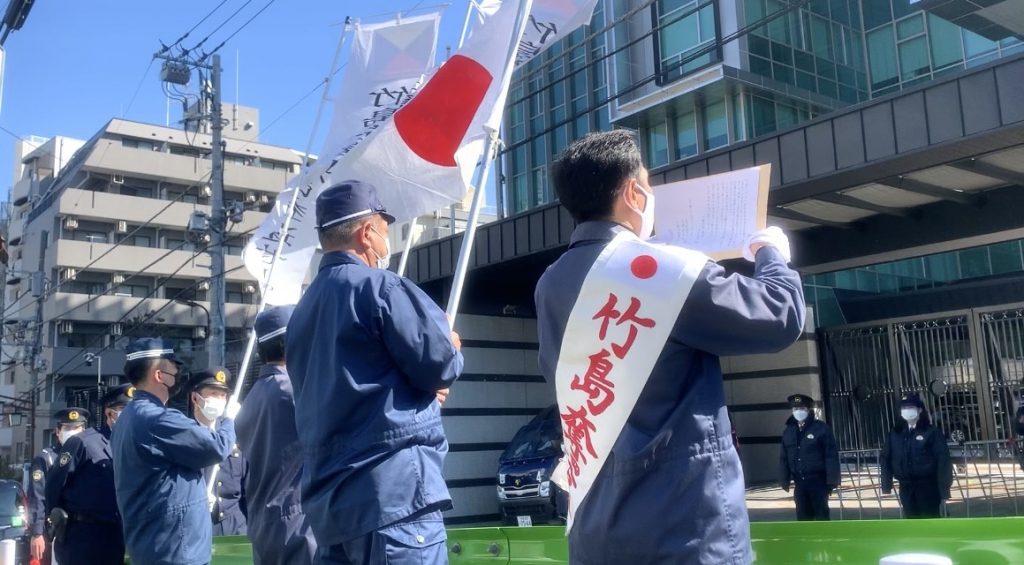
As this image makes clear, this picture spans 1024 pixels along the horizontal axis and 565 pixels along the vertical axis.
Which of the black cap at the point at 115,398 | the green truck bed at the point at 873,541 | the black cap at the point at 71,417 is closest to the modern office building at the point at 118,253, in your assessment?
the black cap at the point at 71,417

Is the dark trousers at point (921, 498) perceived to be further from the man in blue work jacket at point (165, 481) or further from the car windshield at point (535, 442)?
the man in blue work jacket at point (165, 481)

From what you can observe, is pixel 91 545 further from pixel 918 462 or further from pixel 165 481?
pixel 918 462

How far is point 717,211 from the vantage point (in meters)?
2.68

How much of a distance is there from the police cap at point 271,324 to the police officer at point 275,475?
0.22 m

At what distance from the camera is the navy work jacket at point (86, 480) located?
20.7ft

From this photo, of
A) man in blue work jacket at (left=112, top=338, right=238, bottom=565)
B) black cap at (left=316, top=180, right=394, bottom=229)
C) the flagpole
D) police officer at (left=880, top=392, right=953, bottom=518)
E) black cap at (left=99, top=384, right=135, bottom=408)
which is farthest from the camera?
police officer at (left=880, top=392, right=953, bottom=518)

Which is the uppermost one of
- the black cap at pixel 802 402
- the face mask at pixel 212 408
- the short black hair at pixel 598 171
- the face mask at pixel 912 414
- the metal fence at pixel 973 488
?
the short black hair at pixel 598 171

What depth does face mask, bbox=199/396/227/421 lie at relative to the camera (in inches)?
213

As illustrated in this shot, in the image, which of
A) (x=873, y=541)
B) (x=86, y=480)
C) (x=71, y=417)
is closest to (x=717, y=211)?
(x=873, y=541)

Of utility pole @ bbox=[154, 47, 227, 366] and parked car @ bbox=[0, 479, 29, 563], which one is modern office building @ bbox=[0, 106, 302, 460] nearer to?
utility pole @ bbox=[154, 47, 227, 366]

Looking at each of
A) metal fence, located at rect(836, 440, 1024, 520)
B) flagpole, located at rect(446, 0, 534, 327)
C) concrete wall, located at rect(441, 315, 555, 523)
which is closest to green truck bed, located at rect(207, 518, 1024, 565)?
flagpole, located at rect(446, 0, 534, 327)

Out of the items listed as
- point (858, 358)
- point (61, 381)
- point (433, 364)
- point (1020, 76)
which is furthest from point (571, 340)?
point (61, 381)

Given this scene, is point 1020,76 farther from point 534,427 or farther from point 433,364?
point 534,427

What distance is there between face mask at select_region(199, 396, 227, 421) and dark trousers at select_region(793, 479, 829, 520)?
8.78 meters
